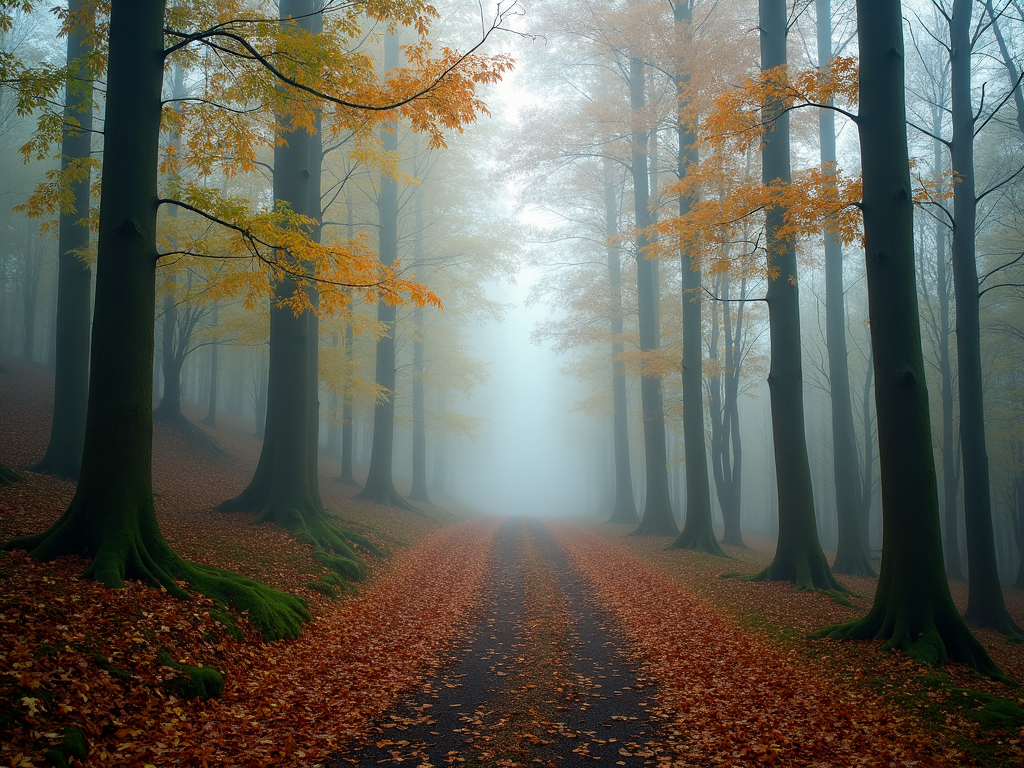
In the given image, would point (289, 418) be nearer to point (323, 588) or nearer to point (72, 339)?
point (323, 588)

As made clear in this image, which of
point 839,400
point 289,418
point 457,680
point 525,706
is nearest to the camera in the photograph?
point 525,706

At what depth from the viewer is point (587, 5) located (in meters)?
15.9

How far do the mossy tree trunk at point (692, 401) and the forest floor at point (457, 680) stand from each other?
209 inches

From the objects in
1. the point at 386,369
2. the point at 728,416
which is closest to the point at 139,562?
the point at 386,369

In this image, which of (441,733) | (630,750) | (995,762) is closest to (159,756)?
(441,733)

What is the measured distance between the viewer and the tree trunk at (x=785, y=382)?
32.2 feet

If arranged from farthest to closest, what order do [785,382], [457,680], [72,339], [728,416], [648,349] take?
[728,416]
[648,349]
[72,339]
[785,382]
[457,680]

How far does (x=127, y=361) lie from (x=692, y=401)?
514 inches

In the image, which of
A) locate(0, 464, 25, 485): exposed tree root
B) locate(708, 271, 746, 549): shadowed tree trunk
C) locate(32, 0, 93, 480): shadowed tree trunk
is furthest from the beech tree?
locate(708, 271, 746, 549): shadowed tree trunk

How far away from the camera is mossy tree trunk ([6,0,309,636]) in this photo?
555 cm

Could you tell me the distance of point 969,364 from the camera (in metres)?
9.19

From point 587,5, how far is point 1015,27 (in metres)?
10.7

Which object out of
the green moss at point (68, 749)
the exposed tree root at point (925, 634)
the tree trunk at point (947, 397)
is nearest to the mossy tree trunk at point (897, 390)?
the exposed tree root at point (925, 634)

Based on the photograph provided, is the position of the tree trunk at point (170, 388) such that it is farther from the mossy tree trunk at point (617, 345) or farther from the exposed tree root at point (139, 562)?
the mossy tree trunk at point (617, 345)
